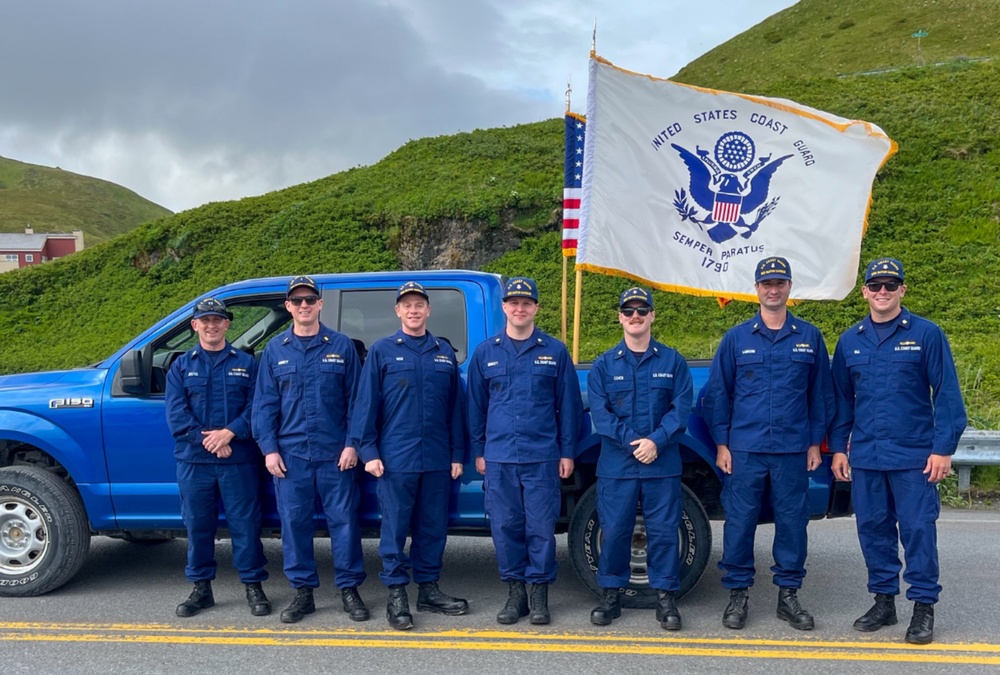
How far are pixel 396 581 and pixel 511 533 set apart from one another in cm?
67

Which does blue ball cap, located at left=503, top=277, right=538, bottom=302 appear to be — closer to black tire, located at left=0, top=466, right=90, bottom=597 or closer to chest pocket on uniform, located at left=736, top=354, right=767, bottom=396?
chest pocket on uniform, located at left=736, top=354, right=767, bottom=396

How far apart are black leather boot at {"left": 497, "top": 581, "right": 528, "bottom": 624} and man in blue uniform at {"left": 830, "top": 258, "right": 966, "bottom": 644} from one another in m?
1.73

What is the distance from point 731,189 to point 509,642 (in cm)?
425

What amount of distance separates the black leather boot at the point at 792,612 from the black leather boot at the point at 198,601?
3.17m

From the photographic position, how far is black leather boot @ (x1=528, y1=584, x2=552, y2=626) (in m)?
4.42

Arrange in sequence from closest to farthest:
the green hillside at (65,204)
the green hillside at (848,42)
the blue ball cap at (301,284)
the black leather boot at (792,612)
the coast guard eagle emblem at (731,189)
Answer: the black leather boot at (792,612) → the blue ball cap at (301,284) → the coast guard eagle emblem at (731,189) → the green hillside at (848,42) → the green hillside at (65,204)

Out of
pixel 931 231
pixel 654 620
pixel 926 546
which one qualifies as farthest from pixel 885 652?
pixel 931 231

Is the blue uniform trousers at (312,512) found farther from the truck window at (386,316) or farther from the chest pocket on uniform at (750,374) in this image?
the chest pocket on uniform at (750,374)

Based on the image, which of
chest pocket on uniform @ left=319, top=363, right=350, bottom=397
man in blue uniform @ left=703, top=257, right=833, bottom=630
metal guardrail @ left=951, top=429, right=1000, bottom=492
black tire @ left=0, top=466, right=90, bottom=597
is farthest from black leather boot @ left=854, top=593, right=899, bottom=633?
black tire @ left=0, top=466, right=90, bottom=597

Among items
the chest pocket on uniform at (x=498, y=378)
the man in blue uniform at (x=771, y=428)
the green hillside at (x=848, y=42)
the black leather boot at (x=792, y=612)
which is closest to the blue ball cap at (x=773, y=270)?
the man in blue uniform at (x=771, y=428)

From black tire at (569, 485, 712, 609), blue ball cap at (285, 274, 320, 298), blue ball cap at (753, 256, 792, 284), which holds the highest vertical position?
blue ball cap at (753, 256, 792, 284)

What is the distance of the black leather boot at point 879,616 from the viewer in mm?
4266

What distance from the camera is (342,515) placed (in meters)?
4.46

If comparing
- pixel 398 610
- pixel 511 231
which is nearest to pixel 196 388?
pixel 398 610
